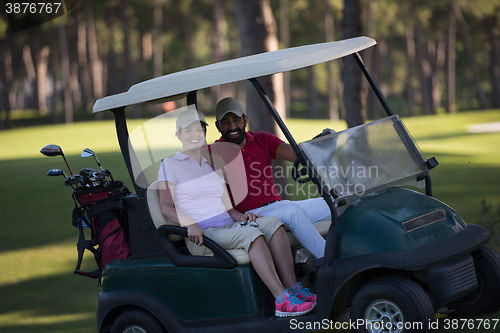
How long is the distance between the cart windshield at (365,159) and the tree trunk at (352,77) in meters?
2.89

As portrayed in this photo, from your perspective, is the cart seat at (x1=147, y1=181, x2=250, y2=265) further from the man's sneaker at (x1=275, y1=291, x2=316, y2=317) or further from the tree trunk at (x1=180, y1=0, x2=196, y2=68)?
the tree trunk at (x1=180, y1=0, x2=196, y2=68)

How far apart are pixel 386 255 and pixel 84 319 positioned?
439 centimetres

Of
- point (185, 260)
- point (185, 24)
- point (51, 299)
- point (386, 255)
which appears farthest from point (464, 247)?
point (185, 24)

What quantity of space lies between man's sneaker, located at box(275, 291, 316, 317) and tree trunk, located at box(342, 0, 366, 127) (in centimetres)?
360

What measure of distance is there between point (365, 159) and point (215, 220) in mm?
1047

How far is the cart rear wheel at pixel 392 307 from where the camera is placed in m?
2.56

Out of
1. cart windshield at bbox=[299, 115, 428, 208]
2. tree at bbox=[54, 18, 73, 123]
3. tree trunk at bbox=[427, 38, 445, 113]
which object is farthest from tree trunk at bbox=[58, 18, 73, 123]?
cart windshield at bbox=[299, 115, 428, 208]

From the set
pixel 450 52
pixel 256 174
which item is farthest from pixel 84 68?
pixel 256 174

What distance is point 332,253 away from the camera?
2793mm

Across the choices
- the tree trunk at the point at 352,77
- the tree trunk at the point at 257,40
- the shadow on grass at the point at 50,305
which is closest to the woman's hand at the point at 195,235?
the shadow on grass at the point at 50,305

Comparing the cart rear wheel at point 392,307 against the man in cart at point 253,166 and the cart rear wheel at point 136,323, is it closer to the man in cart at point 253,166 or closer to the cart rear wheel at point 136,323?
the man in cart at point 253,166

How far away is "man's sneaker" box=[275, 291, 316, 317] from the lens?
287 centimetres

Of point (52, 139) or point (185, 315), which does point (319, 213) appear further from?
point (52, 139)

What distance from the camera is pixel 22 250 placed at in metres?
8.20
